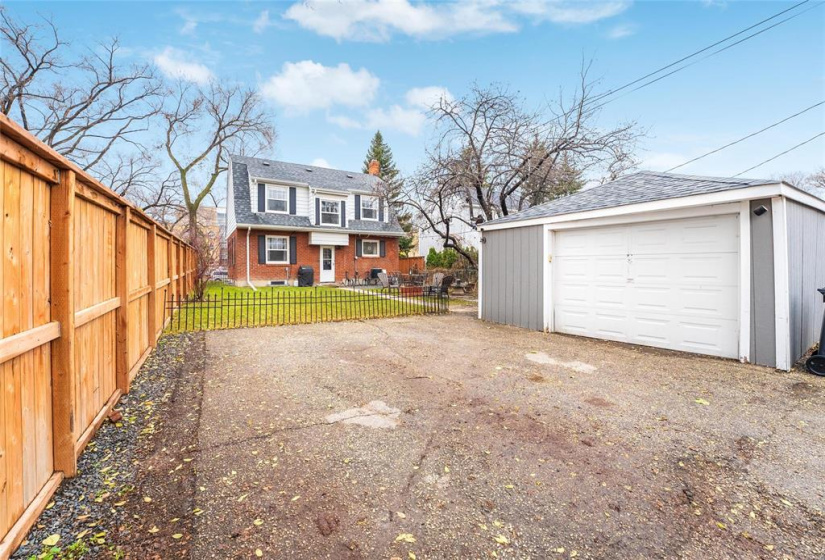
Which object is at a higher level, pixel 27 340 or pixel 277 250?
pixel 277 250

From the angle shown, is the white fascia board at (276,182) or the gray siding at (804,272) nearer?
the gray siding at (804,272)

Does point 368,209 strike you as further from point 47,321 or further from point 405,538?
point 405,538

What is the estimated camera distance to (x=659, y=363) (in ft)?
17.8

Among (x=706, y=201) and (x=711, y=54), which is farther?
(x=711, y=54)

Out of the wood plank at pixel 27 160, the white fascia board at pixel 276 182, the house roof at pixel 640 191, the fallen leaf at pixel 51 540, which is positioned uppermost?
the white fascia board at pixel 276 182

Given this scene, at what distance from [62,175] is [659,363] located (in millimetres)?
6867

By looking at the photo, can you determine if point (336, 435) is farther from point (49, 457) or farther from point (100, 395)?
point (100, 395)

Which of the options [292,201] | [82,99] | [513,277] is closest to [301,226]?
[292,201]

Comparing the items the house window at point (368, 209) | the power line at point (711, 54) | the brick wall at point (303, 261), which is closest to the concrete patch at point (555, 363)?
the power line at point (711, 54)

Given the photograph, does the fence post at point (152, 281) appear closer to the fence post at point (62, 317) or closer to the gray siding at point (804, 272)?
the fence post at point (62, 317)

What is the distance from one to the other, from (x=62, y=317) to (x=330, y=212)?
60.3 feet

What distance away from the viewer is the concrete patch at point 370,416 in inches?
132

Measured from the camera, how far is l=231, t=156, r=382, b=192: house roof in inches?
765

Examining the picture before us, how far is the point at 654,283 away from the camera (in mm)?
6301
